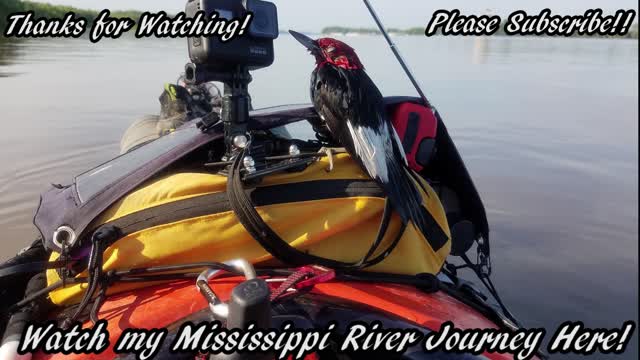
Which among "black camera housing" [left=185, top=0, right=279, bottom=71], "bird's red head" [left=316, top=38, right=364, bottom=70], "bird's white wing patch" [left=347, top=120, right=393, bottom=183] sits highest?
"bird's red head" [left=316, top=38, right=364, bottom=70]

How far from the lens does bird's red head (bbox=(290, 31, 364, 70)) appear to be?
1.66 metres

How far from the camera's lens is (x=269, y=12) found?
5.18 feet

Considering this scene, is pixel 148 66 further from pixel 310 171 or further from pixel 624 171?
pixel 310 171

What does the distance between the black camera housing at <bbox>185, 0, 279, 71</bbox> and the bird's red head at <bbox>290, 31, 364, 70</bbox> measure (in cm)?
14

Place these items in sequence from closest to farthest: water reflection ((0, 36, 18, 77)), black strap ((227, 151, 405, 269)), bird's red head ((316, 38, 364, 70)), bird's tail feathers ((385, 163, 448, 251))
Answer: black strap ((227, 151, 405, 269)), bird's tail feathers ((385, 163, 448, 251)), bird's red head ((316, 38, 364, 70)), water reflection ((0, 36, 18, 77))

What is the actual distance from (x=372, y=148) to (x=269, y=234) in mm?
A: 406

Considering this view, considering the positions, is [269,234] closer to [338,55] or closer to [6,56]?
[338,55]

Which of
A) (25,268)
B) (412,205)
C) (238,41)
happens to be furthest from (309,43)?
(25,268)

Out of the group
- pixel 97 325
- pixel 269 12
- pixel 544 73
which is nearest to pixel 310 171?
pixel 269 12

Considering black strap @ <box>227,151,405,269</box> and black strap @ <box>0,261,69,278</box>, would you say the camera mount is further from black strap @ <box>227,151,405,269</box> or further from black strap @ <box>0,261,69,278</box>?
black strap @ <box>0,261,69,278</box>

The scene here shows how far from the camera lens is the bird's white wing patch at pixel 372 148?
1.45 metres

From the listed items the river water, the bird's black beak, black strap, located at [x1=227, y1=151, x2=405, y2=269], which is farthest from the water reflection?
black strap, located at [x1=227, y1=151, x2=405, y2=269]

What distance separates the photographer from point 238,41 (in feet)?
4.86

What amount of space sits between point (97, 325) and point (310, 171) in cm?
65
